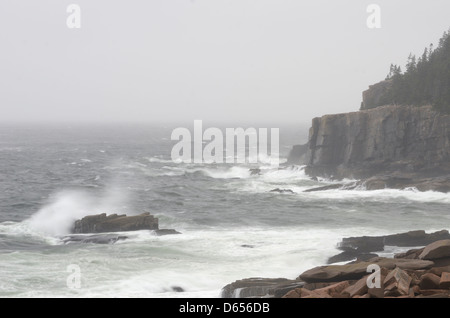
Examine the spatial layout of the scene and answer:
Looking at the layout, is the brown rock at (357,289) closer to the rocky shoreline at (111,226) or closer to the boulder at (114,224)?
the rocky shoreline at (111,226)

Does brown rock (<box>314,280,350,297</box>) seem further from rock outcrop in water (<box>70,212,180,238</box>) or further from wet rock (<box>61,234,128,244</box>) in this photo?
rock outcrop in water (<box>70,212,180,238</box>)

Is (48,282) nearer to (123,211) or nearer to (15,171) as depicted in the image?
(123,211)

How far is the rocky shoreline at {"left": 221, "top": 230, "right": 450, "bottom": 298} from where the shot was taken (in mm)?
18656

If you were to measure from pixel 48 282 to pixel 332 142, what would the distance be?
5493 cm

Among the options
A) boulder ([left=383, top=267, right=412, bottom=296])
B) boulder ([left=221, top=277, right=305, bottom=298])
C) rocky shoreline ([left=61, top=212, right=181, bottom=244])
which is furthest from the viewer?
rocky shoreline ([left=61, top=212, right=181, bottom=244])

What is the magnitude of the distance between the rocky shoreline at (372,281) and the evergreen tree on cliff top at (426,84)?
163ft

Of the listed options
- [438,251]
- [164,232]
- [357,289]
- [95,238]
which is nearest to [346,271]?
[357,289]

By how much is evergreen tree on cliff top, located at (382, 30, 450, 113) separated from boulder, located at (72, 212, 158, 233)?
44.1 meters

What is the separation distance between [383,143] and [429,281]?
52.7 metres

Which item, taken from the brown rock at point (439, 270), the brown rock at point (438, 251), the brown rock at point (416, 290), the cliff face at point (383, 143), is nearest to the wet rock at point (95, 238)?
the brown rock at point (438, 251)

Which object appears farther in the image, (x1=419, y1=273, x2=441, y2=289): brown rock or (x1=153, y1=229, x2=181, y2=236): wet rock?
(x1=153, y1=229, x2=181, y2=236): wet rock

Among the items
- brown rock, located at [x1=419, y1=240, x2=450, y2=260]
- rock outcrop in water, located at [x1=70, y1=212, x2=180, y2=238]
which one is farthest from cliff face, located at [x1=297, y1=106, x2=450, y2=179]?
brown rock, located at [x1=419, y1=240, x2=450, y2=260]

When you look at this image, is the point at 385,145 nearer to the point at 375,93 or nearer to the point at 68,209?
the point at 375,93

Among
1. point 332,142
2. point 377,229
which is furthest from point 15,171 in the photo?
point 377,229
